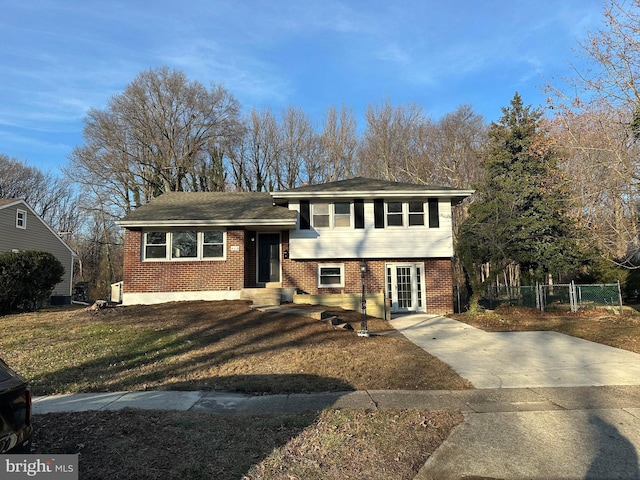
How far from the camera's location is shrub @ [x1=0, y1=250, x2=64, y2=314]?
44.5 feet

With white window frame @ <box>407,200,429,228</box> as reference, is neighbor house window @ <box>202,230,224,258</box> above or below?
below

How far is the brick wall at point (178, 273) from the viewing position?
15.3m

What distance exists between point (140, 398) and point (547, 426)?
528cm

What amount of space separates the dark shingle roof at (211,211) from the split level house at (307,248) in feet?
0.14

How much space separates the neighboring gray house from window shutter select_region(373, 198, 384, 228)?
18827 millimetres

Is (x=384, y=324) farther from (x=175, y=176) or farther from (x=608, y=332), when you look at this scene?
(x=175, y=176)

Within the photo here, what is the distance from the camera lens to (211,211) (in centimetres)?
1641

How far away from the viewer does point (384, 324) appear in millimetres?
12703

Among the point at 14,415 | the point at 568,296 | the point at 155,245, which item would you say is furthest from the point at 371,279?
the point at 14,415

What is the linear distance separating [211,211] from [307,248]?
13.8ft

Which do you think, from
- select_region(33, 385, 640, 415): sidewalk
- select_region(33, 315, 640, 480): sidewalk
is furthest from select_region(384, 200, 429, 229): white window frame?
select_region(33, 385, 640, 415): sidewalk

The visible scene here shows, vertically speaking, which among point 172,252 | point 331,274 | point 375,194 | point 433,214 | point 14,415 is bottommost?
point 14,415

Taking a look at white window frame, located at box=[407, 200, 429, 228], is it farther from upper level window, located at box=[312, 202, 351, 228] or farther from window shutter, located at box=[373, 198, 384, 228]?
upper level window, located at box=[312, 202, 351, 228]

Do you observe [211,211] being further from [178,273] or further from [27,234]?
[27,234]
